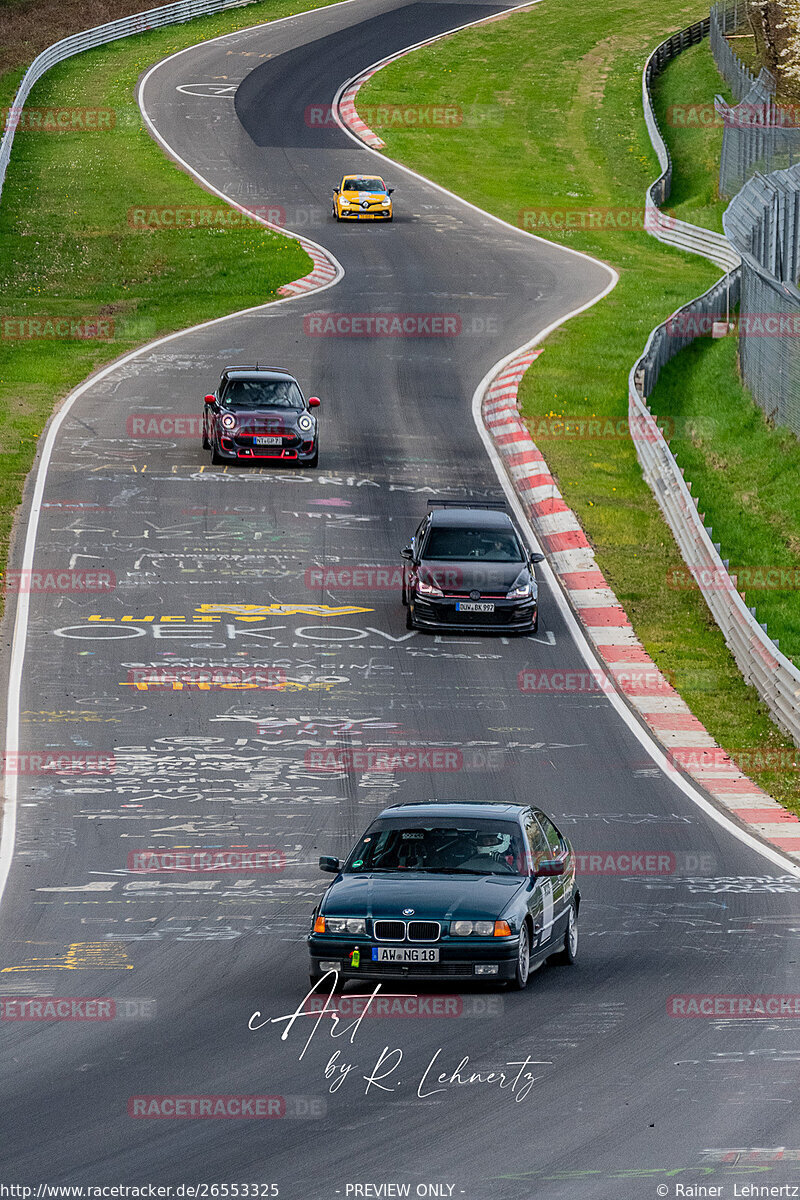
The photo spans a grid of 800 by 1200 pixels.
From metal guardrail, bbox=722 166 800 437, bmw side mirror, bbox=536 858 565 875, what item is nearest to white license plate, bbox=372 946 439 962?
bmw side mirror, bbox=536 858 565 875

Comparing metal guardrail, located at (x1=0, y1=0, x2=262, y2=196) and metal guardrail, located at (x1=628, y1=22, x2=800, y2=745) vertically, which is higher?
metal guardrail, located at (x1=0, y1=0, x2=262, y2=196)

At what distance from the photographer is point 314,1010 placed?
11.5 m

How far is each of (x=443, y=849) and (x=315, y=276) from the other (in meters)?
37.0

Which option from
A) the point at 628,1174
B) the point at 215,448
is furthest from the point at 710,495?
the point at 628,1174

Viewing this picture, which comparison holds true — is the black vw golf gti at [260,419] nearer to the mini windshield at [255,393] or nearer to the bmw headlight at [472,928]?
the mini windshield at [255,393]

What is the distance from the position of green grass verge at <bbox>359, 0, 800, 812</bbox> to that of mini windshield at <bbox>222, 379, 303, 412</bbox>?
17.4 feet

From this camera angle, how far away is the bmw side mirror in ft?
41.8

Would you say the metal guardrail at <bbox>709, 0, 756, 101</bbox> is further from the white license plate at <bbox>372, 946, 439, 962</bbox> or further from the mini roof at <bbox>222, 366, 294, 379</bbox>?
the white license plate at <bbox>372, 946, 439, 962</bbox>

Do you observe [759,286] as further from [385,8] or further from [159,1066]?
[385,8]

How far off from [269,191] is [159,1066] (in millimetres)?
51429

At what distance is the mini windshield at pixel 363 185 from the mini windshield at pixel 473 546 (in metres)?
32.9

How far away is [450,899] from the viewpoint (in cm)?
1209

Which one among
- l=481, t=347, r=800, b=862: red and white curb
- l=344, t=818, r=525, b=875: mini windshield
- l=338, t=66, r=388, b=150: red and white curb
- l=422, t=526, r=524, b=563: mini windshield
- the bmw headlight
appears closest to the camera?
the bmw headlight

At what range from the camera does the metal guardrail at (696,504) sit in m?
21.6
